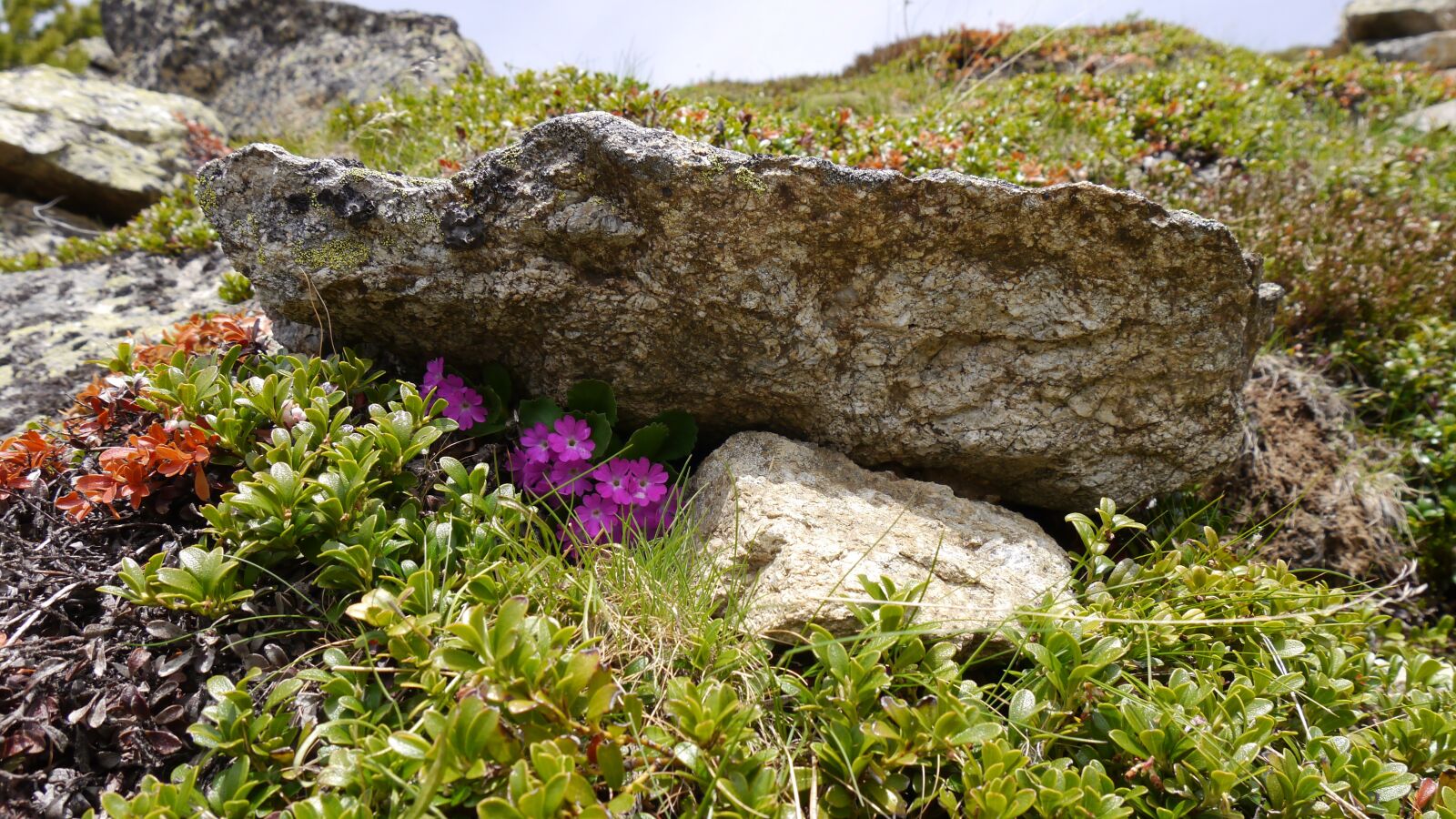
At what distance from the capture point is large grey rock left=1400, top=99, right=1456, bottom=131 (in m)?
7.70

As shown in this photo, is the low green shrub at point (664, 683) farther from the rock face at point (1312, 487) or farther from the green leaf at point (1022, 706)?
the rock face at point (1312, 487)

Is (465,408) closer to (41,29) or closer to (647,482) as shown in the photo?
(647,482)

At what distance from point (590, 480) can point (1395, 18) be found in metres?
21.3

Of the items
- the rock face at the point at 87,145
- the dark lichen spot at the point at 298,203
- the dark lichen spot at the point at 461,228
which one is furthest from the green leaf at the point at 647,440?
the rock face at the point at 87,145

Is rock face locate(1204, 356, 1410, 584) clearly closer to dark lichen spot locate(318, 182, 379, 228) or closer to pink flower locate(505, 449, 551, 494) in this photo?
pink flower locate(505, 449, 551, 494)

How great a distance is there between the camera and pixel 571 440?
2.94m

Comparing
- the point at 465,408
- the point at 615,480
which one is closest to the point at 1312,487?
the point at 615,480

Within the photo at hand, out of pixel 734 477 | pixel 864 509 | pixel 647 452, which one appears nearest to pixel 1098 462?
pixel 864 509

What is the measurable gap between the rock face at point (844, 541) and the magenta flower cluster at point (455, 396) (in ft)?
2.92

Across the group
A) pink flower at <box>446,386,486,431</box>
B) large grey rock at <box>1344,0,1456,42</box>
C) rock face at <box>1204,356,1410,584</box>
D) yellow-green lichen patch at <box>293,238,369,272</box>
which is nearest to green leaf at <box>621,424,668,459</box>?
pink flower at <box>446,386,486,431</box>

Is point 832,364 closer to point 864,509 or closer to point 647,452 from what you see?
point 864,509

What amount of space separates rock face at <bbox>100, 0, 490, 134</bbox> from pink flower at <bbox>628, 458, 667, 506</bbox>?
6767mm

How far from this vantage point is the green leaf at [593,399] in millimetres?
3031

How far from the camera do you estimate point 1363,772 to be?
212 cm
